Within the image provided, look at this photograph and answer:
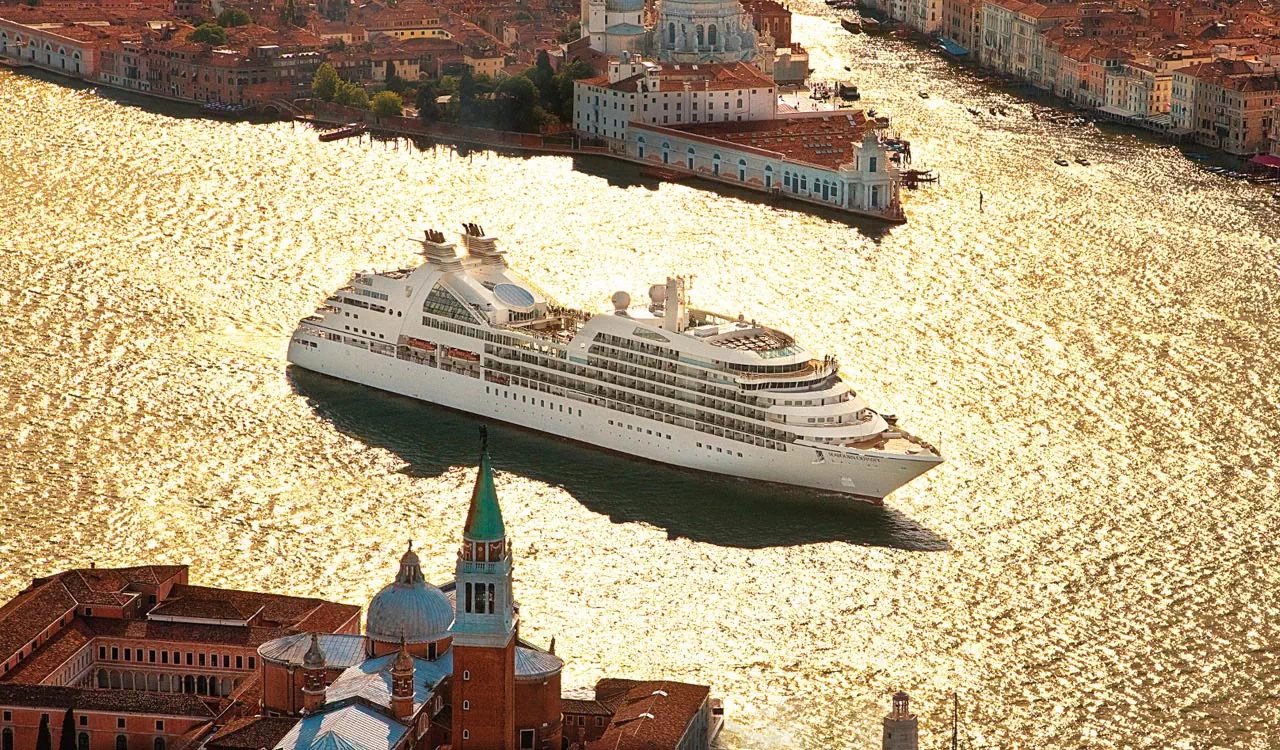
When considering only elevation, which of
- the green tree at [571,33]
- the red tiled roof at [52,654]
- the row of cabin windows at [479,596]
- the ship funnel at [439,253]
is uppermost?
the green tree at [571,33]

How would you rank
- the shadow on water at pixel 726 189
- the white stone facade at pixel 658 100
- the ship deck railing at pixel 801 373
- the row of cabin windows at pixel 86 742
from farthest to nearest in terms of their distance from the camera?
the white stone facade at pixel 658 100 < the shadow on water at pixel 726 189 < the ship deck railing at pixel 801 373 < the row of cabin windows at pixel 86 742

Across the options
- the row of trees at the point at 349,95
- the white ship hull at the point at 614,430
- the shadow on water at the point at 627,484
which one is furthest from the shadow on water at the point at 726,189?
the shadow on water at the point at 627,484

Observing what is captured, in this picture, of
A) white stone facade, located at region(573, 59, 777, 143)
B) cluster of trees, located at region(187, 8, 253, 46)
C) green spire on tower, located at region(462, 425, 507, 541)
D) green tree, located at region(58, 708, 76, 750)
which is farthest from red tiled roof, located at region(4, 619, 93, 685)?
cluster of trees, located at region(187, 8, 253, 46)

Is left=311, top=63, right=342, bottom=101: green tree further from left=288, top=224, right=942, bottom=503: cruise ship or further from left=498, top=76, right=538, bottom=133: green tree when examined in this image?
left=288, top=224, right=942, bottom=503: cruise ship

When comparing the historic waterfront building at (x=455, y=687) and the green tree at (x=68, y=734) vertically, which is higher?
the historic waterfront building at (x=455, y=687)

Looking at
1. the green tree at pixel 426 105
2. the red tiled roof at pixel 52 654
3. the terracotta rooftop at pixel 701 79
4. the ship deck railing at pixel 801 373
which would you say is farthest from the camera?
the green tree at pixel 426 105

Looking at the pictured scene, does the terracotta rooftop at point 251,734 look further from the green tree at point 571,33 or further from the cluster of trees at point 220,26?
the green tree at point 571,33

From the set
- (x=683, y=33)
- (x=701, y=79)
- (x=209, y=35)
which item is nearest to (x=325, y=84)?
(x=209, y=35)
